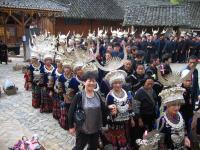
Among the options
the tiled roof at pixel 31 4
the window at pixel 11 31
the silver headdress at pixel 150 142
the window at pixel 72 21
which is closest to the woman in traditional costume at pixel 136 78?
the silver headdress at pixel 150 142

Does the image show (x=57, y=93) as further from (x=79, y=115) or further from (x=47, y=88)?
(x=79, y=115)

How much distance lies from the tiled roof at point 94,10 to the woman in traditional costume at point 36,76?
1012 inches

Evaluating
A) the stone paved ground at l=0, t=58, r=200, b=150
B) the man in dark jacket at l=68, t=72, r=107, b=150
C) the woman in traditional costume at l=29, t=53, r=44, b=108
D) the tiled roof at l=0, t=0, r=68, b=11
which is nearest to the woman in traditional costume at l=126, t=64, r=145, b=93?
the stone paved ground at l=0, t=58, r=200, b=150

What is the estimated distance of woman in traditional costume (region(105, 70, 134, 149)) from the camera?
19.6 ft

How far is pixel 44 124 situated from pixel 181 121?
4.64m

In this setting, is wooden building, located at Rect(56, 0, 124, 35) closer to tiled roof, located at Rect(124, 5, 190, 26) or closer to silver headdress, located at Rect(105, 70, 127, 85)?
tiled roof, located at Rect(124, 5, 190, 26)

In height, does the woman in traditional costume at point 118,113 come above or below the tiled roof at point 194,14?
below

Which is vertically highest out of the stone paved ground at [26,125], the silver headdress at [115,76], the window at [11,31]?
the window at [11,31]

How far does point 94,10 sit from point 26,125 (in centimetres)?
3088

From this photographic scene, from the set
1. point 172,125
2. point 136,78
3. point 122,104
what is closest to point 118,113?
point 122,104

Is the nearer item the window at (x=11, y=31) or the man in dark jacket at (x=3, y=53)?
the man in dark jacket at (x=3, y=53)

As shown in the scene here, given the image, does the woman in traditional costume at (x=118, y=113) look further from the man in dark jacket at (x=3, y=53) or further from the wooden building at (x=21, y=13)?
the wooden building at (x=21, y=13)

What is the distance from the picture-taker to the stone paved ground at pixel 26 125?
25.4 ft

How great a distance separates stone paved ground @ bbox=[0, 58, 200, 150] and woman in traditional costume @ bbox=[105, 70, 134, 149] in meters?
1.65
